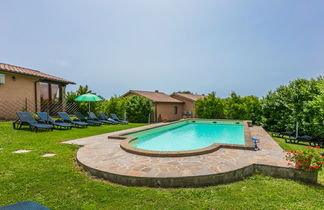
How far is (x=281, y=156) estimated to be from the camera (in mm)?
5754

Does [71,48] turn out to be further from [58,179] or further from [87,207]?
[87,207]

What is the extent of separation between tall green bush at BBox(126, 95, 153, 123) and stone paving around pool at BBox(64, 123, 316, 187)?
46.1ft

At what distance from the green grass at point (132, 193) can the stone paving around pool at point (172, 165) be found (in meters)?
0.21

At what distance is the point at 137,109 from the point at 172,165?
16.0 m

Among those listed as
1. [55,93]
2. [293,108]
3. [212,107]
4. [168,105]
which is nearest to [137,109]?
[168,105]

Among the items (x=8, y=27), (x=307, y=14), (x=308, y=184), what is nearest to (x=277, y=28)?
(x=307, y=14)

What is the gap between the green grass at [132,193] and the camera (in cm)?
322

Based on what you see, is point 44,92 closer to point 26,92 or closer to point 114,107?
point 26,92

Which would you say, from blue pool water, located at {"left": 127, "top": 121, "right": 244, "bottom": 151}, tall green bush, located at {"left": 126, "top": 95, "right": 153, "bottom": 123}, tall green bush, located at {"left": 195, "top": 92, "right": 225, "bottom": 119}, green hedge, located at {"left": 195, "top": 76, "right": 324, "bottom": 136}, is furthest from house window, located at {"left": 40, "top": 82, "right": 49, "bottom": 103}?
tall green bush, located at {"left": 195, "top": 92, "right": 225, "bottom": 119}

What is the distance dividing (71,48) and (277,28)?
63.9 feet

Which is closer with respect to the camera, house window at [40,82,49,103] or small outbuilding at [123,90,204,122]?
house window at [40,82,49,103]

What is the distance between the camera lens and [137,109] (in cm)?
2056

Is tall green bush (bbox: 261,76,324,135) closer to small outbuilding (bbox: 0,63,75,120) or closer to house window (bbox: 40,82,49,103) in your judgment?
small outbuilding (bbox: 0,63,75,120)

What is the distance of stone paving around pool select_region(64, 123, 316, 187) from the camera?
→ 4.09m
